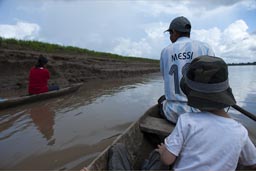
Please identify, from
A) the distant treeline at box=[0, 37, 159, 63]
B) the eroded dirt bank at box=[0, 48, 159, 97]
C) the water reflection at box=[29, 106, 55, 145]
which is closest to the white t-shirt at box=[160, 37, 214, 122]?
the water reflection at box=[29, 106, 55, 145]

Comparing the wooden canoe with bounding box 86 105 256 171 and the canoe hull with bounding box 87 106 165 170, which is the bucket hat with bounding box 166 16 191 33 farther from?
the canoe hull with bounding box 87 106 165 170

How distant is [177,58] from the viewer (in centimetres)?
315

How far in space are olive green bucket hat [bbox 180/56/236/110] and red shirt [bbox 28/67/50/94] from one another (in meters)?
7.02

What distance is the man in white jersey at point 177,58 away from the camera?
309 centimetres

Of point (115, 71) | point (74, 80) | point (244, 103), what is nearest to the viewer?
point (244, 103)

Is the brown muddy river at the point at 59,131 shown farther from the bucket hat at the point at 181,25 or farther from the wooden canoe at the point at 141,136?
the bucket hat at the point at 181,25

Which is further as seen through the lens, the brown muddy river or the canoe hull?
the brown muddy river

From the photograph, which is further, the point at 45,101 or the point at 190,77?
the point at 45,101

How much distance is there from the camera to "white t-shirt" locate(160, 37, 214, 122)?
10.1 ft

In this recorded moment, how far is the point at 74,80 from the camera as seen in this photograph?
46.4 feet

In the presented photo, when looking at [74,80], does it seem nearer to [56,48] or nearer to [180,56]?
[56,48]

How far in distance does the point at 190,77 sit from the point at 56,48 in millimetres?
15988

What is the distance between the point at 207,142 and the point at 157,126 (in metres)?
1.75

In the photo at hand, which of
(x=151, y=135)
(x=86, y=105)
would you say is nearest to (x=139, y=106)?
(x=86, y=105)
